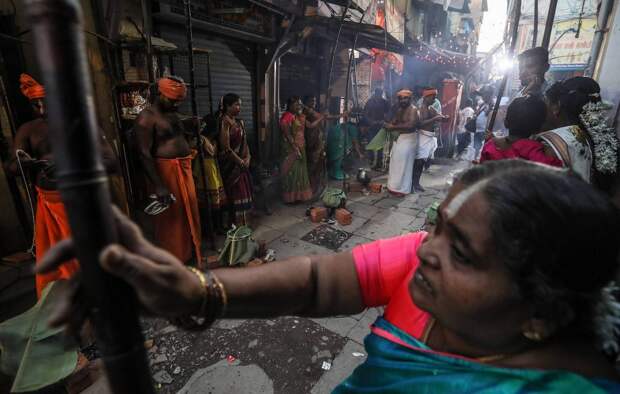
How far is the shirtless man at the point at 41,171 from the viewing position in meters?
2.94

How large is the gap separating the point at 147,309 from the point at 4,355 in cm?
221

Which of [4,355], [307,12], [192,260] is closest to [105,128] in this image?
[192,260]

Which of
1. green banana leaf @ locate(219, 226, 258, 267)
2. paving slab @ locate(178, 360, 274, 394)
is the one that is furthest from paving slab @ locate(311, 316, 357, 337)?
green banana leaf @ locate(219, 226, 258, 267)

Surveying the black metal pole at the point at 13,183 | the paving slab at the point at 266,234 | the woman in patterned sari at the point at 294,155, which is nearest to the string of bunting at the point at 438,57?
the woman in patterned sari at the point at 294,155

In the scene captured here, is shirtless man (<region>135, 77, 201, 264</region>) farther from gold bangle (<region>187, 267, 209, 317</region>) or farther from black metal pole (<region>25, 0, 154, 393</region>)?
black metal pole (<region>25, 0, 154, 393</region>)

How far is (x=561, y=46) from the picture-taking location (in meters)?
10.2

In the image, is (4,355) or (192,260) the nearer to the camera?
(4,355)

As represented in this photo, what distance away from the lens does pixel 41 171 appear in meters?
2.97

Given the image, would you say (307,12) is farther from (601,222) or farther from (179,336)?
A: (601,222)

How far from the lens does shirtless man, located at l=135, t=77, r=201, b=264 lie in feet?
12.2

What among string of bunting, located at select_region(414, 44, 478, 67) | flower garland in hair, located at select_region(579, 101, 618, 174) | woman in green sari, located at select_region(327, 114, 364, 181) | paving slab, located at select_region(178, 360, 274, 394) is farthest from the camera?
string of bunting, located at select_region(414, 44, 478, 67)

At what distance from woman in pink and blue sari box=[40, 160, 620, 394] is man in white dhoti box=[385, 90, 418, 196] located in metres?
6.49

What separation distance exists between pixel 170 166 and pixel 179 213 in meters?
0.61

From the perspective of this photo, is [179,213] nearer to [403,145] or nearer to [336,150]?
[403,145]
